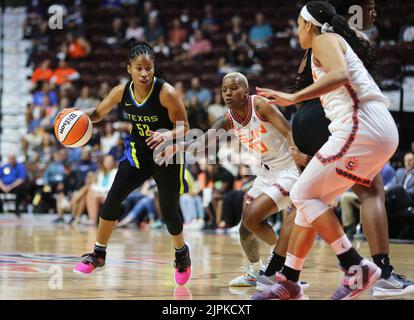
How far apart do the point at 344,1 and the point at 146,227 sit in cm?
858

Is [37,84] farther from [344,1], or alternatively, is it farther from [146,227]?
[344,1]

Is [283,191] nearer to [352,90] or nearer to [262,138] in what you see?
[262,138]

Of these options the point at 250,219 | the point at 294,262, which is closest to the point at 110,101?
the point at 250,219

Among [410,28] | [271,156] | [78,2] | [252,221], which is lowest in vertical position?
[252,221]

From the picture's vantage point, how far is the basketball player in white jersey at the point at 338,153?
13.9 ft

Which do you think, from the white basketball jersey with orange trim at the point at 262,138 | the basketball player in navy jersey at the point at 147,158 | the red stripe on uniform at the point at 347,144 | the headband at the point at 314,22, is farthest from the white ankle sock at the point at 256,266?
the headband at the point at 314,22

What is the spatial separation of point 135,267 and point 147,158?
135cm

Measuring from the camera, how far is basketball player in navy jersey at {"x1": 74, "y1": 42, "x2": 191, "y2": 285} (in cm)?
557

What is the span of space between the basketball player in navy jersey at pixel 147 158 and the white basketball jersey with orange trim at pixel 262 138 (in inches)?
16.7

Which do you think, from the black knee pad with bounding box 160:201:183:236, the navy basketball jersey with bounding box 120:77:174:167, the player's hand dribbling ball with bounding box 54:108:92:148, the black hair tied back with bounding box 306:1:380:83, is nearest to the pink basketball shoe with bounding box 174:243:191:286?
the black knee pad with bounding box 160:201:183:236

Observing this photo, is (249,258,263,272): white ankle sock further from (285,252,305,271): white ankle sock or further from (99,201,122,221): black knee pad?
(285,252,305,271): white ankle sock

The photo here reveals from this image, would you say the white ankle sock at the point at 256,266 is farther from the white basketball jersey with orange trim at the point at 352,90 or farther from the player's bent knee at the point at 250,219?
the white basketball jersey with orange trim at the point at 352,90

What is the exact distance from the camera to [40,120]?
16297mm
